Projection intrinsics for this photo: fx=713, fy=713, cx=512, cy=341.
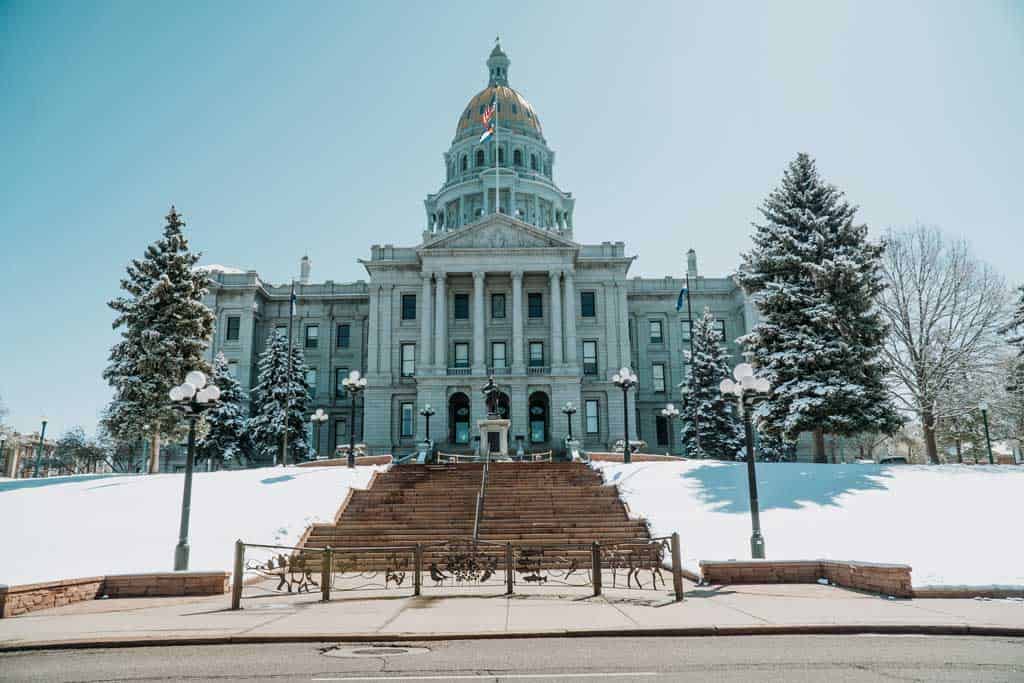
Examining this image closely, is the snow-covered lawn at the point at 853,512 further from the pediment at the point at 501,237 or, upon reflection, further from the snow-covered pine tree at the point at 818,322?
the pediment at the point at 501,237

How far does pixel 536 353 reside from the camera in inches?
2082

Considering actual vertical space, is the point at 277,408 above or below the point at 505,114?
below

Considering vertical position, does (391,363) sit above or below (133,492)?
above

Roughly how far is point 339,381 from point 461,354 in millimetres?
12539

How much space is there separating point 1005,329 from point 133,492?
3729cm

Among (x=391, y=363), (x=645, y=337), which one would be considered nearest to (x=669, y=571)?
(x=391, y=363)

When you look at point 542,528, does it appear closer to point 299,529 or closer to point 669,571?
point 669,571

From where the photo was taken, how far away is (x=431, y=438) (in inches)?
1902

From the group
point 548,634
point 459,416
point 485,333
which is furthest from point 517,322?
point 548,634

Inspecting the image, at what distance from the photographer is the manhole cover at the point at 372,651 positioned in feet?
26.5

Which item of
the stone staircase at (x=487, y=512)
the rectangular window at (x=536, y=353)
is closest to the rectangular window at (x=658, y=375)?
the rectangular window at (x=536, y=353)

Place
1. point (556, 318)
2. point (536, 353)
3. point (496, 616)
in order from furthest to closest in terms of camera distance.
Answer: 1. point (536, 353)
2. point (556, 318)
3. point (496, 616)

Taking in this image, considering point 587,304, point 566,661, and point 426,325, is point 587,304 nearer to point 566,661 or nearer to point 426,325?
point 426,325

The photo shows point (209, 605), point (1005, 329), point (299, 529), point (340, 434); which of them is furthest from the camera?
point (340, 434)
